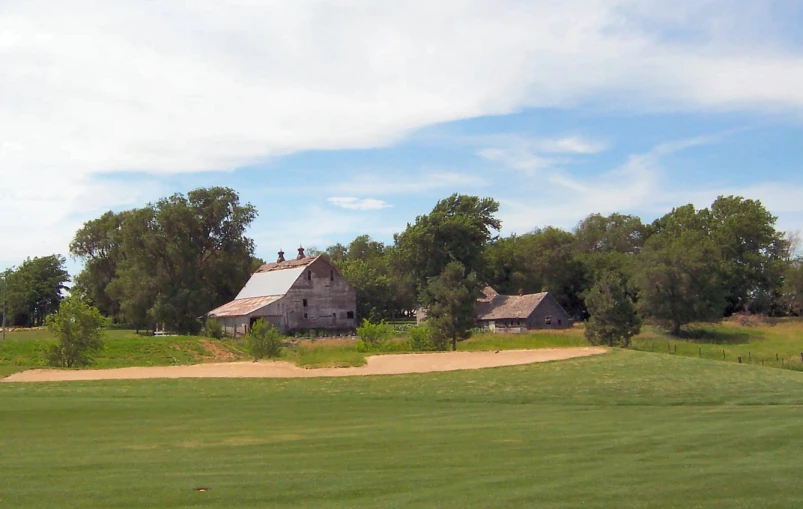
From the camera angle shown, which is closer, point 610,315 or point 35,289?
point 610,315

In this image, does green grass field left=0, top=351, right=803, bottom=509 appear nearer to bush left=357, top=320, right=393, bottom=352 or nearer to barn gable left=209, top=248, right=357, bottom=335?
bush left=357, top=320, right=393, bottom=352

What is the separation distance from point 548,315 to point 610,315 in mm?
37881

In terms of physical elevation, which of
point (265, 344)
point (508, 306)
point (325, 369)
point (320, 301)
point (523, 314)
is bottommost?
point (325, 369)

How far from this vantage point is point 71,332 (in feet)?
124

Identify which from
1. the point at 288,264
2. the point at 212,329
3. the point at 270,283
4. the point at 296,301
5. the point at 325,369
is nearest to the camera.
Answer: the point at 325,369

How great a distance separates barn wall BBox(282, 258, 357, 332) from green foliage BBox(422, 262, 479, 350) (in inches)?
1079

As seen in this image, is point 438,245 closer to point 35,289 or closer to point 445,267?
point 445,267

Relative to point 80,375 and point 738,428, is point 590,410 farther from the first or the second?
point 80,375

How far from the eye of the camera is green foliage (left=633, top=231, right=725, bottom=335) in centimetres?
7200

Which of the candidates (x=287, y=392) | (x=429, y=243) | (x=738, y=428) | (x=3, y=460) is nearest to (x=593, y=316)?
(x=287, y=392)

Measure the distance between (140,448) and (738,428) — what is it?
37.6ft

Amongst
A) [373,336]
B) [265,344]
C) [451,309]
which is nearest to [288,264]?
[373,336]

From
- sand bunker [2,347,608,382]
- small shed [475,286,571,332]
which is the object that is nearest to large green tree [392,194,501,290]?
small shed [475,286,571,332]

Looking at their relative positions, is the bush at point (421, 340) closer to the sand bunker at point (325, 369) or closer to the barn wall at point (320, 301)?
the sand bunker at point (325, 369)
